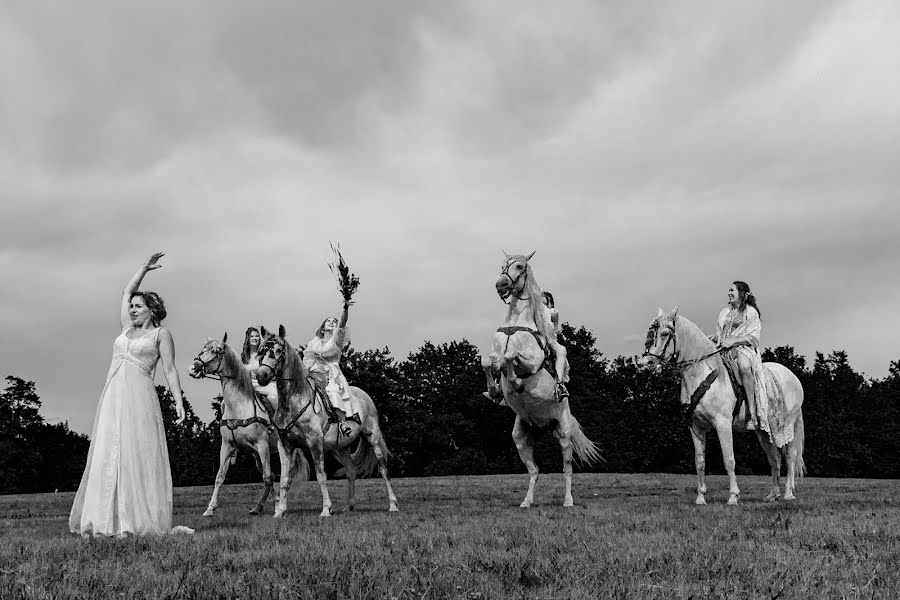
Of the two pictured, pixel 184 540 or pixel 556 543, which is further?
pixel 184 540

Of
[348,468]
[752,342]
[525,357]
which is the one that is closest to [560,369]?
[525,357]

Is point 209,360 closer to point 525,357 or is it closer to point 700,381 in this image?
point 525,357

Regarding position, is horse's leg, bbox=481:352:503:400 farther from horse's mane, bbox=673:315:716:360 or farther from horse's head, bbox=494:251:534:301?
horse's mane, bbox=673:315:716:360

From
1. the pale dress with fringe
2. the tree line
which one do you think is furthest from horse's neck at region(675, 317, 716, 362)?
the tree line

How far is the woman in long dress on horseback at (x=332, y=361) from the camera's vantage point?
50.3 ft

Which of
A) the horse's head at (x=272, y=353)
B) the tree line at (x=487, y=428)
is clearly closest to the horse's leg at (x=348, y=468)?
the horse's head at (x=272, y=353)

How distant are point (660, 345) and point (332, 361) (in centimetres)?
665

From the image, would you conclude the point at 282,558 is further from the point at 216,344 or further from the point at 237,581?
the point at 216,344

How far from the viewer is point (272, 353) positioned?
1394 centimetres

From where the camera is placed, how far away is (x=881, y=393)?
87.9m

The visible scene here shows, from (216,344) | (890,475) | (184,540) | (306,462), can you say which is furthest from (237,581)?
(890,475)

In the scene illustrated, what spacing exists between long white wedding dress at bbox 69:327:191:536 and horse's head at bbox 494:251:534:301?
6.08m

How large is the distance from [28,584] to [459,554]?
358 centimetres

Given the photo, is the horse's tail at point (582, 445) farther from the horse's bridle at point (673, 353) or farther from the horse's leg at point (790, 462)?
the horse's leg at point (790, 462)
